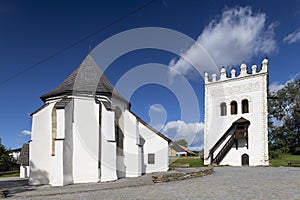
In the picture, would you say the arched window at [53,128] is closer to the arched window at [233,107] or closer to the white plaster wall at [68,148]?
the white plaster wall at [68,148]

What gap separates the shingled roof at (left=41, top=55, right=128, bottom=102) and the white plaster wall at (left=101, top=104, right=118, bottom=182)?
5.80 ft

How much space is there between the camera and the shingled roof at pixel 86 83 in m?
16.7

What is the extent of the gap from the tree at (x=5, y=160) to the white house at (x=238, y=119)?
25898 mm

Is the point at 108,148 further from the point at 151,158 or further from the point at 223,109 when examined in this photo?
the point at 223,109

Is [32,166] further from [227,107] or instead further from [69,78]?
[227,107]

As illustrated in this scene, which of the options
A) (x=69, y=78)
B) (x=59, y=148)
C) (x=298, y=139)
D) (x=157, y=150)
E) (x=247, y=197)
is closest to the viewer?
(x=247, y=197)

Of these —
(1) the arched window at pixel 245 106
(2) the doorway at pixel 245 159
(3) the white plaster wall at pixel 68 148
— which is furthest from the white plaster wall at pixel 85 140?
(1) the arched window at pixel 245 106

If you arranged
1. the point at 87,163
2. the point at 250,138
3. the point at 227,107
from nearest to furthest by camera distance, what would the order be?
the point at 87,163 → the point at 250,138 → the point at 227,107

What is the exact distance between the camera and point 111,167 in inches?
632

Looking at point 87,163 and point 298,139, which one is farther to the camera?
point 298,139

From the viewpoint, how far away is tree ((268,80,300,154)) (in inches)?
1492

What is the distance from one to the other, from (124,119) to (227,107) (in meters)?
17.3

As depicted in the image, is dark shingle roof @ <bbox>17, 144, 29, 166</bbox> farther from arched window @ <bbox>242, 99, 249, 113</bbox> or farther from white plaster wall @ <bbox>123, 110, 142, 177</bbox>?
arched window @ <bbox>242, 99, 249, 113</bbox>

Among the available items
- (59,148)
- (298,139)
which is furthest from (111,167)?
(298,139)
